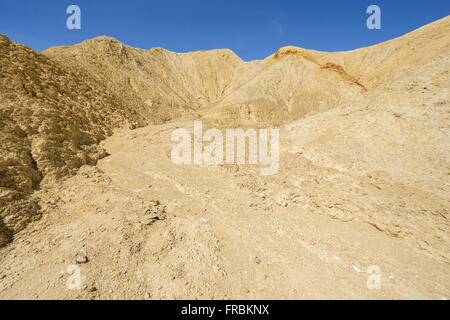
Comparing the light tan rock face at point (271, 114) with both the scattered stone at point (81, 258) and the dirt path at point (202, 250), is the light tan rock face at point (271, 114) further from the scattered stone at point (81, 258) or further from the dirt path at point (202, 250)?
the scattered stone at point (81, 258)

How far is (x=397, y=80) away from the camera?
8352 millimetres

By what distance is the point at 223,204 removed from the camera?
5453 mm

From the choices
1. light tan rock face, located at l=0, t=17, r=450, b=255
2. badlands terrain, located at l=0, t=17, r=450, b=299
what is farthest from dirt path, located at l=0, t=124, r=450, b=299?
light tan rock face, located at l=0, t=17, r=450, b=255

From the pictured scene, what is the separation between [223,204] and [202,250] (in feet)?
5.73

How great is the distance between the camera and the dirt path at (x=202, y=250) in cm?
308

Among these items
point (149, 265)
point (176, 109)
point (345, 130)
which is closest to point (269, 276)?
point (149, 265)

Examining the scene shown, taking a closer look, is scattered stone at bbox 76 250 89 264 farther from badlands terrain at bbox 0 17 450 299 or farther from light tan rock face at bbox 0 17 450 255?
light tan rock face at bbox 0 17 450 255

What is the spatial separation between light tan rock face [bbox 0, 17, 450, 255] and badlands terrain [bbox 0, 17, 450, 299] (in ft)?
0.18

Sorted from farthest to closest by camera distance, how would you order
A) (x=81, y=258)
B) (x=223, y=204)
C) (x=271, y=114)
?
(x=271, y=114) < (x=223, y=204) < (x=81, y=258)

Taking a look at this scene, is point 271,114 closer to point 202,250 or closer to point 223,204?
point 223,204

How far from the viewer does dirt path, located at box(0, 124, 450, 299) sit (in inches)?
121

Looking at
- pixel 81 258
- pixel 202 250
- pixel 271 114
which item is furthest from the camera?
pixel 271 114

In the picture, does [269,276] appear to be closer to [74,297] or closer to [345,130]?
[74,297]

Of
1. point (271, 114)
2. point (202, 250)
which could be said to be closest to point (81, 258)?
point (202, 250)
